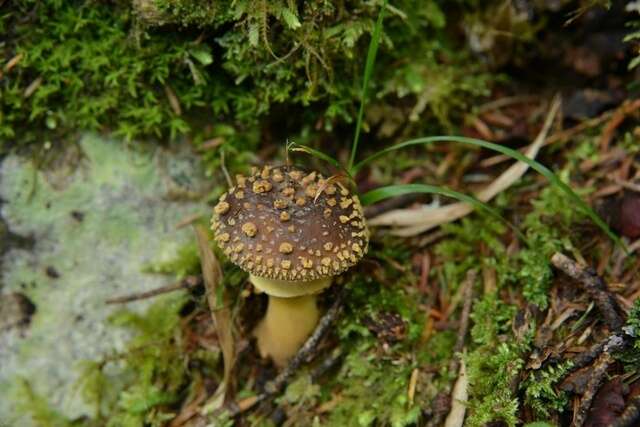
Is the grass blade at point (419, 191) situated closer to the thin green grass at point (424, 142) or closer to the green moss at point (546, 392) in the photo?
the thin green grass at point (424, 142)

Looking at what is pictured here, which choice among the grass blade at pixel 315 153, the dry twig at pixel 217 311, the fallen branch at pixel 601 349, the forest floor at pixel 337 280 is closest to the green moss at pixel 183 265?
the forest floor at pixel 337 280

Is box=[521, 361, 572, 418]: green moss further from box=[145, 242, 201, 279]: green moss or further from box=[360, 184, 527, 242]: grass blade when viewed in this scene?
box=[145, 242, 201, 279]: green moss

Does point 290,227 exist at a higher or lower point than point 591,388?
higher

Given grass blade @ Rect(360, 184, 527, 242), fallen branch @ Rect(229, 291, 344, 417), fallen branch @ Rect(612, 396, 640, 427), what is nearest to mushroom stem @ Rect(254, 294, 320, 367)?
fallen branch @ Rect(229, 291, 344, 417)

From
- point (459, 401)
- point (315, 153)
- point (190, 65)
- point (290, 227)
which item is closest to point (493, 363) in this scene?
point (459, 401)

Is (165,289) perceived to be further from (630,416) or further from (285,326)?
(630,416)

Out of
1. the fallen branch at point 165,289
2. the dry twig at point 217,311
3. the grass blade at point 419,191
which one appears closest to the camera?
the grass blade at point 419,191

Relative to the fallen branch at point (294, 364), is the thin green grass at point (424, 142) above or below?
above
